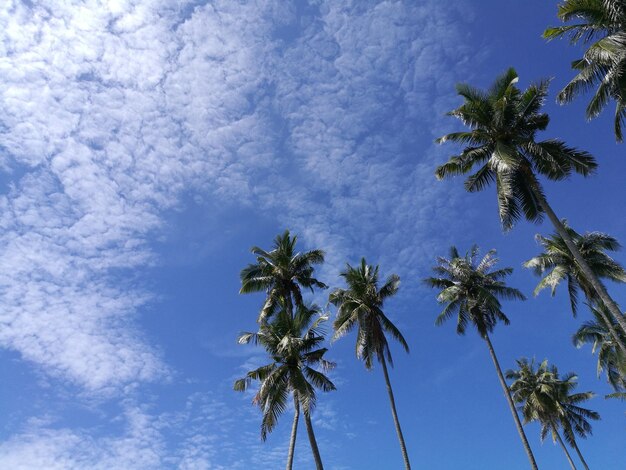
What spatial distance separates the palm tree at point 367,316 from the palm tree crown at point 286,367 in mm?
3977

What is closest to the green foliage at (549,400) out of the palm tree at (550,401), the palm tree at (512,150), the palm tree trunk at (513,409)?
the palm tree at (550,401)

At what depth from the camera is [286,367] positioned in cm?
2664

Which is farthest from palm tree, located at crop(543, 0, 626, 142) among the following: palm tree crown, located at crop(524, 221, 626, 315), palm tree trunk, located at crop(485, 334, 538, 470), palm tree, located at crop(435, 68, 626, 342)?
palm tree trunk, located at crop(485, 334, 538, 470)

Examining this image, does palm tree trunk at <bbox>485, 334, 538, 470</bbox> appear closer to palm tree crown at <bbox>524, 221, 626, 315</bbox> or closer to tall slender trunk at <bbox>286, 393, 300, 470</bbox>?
palm tree crown at <bbox>524, 221, 626, 315</bbox>

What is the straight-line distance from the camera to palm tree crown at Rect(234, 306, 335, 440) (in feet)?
83.7

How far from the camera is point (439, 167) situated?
2628 centimetres

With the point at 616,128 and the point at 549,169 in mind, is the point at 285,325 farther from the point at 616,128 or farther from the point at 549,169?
the point at 616,128

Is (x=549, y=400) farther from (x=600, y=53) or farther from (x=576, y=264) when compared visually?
(x=600, y=53)

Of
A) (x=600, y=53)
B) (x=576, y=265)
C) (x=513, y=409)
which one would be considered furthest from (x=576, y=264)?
(x=600, y=53)

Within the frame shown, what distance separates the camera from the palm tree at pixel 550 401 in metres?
45.5

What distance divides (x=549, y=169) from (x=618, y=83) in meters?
5.72

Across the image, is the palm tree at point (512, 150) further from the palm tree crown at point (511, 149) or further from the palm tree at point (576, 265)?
the palm tree at point (576, 265)

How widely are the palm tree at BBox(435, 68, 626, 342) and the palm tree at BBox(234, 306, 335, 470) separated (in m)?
12.8

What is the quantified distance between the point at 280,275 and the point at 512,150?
674 inches
